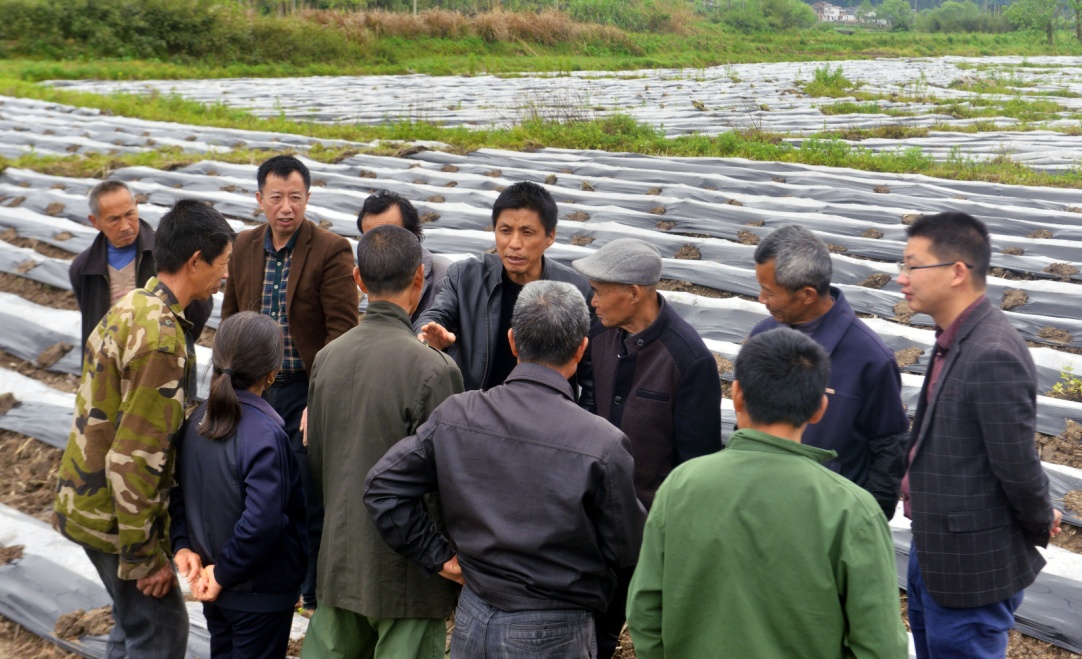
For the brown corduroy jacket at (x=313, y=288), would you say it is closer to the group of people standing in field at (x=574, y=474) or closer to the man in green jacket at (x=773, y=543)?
the group of people standing in field at (x=574, y=474)

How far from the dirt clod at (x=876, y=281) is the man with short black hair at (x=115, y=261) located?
2.91 meters

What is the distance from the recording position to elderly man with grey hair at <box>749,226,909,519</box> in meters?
2.01

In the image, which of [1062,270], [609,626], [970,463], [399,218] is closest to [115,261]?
[399,218]

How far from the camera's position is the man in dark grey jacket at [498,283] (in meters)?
2.44

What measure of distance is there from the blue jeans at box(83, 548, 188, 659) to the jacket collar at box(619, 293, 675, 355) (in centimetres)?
124

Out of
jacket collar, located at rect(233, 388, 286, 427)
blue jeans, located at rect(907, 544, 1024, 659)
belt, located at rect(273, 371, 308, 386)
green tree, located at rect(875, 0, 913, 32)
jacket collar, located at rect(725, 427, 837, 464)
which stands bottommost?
blue jeans, located at rect(907, 544, 1024, 659)

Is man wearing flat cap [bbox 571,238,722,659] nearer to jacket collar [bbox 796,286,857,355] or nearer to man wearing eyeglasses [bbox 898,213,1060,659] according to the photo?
jacket collar [bbox 796,286,857,355]

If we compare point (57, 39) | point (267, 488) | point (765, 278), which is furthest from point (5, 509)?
point (57, 39)

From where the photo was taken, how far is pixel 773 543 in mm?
1423

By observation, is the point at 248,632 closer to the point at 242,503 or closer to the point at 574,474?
the point at 242,503

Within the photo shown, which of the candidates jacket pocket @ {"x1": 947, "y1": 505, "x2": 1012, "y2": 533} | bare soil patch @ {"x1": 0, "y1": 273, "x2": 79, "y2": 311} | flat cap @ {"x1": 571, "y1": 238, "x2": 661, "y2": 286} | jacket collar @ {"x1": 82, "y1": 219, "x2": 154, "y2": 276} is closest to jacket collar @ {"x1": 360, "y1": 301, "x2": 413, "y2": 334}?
flat cap @ {"x1": 571, "y1": 238, "x2": 661, "y2": 286}

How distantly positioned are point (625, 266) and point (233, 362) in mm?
886

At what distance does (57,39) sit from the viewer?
50.4ft

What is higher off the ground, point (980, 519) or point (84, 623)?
point (980, 519)
